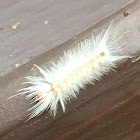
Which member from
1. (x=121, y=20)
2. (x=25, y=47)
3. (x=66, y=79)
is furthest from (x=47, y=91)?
(x=121, y=20)

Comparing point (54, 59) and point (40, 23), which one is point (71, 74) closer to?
point (54, 59)

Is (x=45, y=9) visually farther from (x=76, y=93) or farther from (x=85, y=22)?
(x=76, y=93)

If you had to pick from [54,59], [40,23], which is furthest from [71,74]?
[40,23]

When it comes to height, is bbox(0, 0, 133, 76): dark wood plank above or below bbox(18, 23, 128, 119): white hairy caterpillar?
above

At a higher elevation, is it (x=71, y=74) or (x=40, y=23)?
(x=40, y=23)
